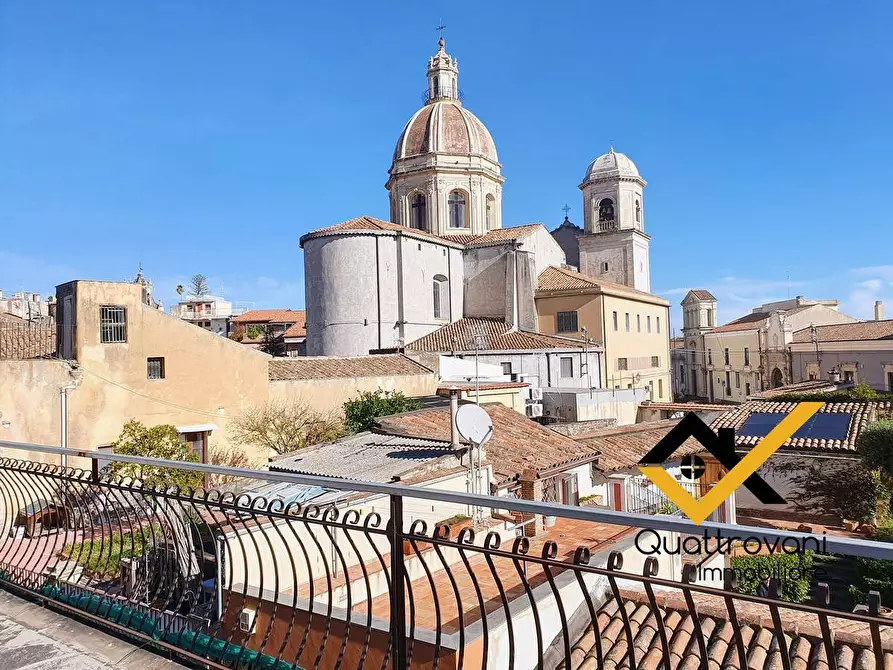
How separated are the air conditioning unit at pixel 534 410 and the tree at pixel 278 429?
8094 mm

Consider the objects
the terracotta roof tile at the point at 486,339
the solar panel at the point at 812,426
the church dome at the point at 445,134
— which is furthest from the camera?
the church dome at the point at 445,134

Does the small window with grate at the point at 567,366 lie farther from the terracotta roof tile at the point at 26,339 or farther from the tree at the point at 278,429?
A: the terracotta roof tile at the point at 26,339

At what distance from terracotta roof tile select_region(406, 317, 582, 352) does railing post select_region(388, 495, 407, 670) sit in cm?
2774

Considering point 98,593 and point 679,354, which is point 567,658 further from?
point 679,354

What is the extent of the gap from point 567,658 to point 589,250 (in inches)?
1742

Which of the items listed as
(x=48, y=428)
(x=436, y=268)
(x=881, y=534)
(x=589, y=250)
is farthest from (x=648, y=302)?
(x=48, y=428)

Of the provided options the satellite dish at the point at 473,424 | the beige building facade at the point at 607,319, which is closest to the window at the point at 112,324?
the satellite dish at the point at 473,424

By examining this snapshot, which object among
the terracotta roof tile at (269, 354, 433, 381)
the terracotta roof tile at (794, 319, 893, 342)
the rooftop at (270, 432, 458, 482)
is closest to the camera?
the rooftop at (270, 432, 458, 482)

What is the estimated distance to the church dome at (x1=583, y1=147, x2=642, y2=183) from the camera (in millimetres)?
43906

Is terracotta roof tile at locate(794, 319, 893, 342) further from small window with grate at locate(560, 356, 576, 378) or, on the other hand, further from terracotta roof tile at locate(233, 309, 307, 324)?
terracotta roof tile at locate(233, 309, 307, 324)

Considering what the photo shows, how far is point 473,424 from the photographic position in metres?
8.94

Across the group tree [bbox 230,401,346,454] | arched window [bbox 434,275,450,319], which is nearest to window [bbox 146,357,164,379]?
tree [bbox 230,401,346,454]

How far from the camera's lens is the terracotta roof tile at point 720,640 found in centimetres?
427

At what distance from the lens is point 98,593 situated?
13.0 ft
